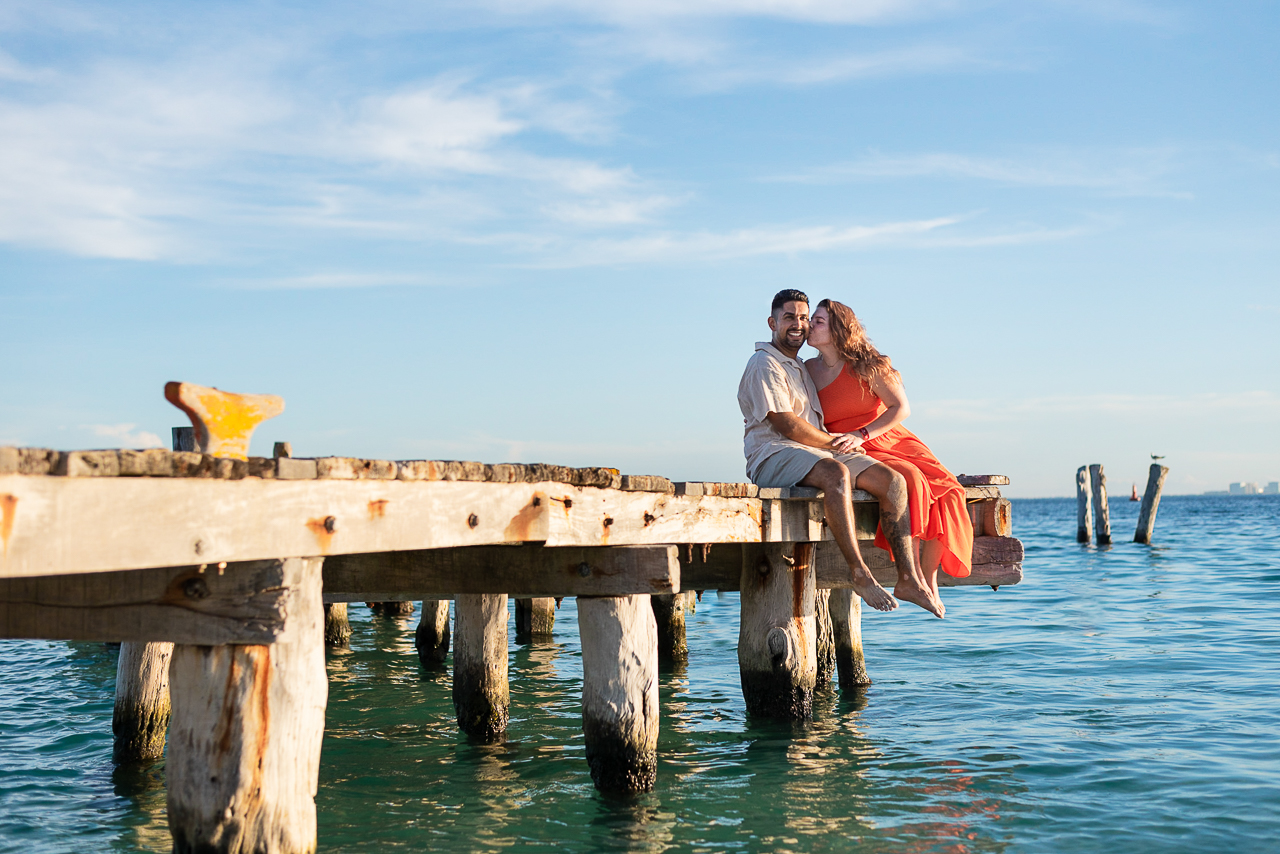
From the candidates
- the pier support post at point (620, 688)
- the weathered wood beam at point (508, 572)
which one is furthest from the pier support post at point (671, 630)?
the pier support post at point (620, 688)

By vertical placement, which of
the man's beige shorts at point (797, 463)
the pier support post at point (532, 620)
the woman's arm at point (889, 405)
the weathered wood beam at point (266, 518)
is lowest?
the pier support post at point (532, 620)

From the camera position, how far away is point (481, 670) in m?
8.04

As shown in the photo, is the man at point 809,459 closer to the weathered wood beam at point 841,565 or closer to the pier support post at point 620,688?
the weathered wood beam at point 841,565

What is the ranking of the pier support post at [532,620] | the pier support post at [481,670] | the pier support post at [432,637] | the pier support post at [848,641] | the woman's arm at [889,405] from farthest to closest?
the pier support post at [532,620], the pier support post at [432,637], the pier support post at [848,641], the pier support post at [481,670], the woman's arm at [889,405]

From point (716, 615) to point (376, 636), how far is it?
590 centimetres

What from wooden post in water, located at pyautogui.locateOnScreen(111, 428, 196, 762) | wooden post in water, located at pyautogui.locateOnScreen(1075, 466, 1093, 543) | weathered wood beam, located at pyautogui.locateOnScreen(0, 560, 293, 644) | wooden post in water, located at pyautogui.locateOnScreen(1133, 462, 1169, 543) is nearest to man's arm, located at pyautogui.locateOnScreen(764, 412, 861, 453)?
wooden post in water, located at pyautogui.locateOnScreen(111, 428, 196, 762)

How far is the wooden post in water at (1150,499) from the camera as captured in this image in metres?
30.6

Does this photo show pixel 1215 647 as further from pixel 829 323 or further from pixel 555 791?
pixel 555 791

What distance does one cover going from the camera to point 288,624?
377 cm

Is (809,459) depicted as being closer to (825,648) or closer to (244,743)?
(825,648)

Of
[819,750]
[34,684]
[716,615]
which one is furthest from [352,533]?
[716,615]

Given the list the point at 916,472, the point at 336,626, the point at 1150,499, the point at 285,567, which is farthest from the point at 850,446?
the point at 1150,499

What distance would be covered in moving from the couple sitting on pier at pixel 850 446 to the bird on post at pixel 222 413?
4.06 metres

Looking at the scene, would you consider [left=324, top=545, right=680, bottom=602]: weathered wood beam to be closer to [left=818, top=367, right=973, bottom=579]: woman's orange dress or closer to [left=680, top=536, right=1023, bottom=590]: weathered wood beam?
[left=680, top=536, right=1023, bottom=590]: weathered wood beam
